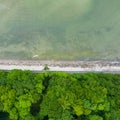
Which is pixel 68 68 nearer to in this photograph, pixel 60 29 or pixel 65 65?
pixel 65 65

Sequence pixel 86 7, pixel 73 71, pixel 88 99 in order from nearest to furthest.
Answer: pixel 88 99 → pixel 73 71 → pixel 86 7

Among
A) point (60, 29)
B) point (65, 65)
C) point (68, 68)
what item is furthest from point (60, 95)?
point (60, 29)

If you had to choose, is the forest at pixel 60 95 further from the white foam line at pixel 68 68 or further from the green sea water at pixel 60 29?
the green sea water at pixel 60 29

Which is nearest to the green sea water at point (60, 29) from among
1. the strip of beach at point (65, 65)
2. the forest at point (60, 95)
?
the strip of beach at point (65, 65)

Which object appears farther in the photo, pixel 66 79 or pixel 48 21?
pixel 48 21

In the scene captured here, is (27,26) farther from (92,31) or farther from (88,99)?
(88,99)

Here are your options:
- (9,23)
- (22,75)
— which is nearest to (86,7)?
(9,23)

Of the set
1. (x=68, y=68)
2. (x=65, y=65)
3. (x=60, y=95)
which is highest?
(x=65, y=65)
